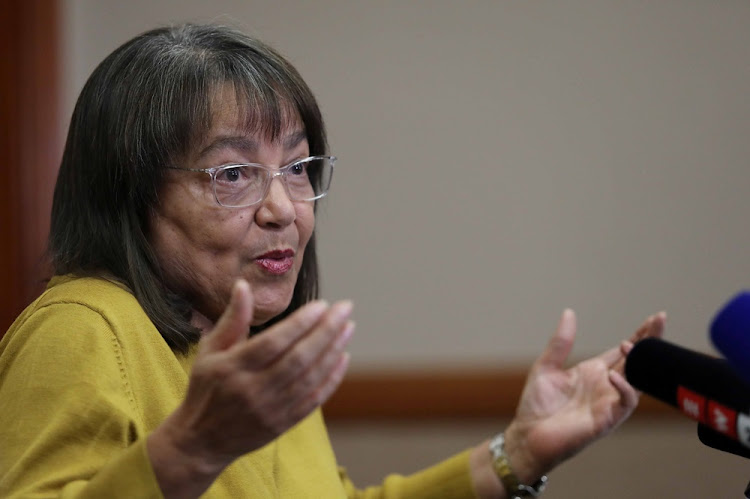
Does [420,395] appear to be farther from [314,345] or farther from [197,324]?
[314,345]

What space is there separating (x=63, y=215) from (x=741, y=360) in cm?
101

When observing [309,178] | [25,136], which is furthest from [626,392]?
[25,136]

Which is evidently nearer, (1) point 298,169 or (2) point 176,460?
(2) point 176,460

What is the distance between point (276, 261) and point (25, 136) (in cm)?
170

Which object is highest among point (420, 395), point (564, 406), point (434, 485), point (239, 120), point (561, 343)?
point (239, 120)

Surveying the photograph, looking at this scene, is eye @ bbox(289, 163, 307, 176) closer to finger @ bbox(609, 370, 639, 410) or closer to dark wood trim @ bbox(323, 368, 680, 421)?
finger @ bbox(609, 370, 639, 410)

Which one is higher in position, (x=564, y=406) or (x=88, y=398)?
(x=88, y=398)

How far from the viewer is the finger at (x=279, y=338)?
859 millimetres

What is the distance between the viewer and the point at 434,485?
5.46ft

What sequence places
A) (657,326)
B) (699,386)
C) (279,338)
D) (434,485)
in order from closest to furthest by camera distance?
(279,338)
(699,386)
(657,326)
(434,485)

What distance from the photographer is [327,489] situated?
4.77 feet

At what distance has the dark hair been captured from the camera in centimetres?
131

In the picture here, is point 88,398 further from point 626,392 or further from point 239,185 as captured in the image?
point 626,392

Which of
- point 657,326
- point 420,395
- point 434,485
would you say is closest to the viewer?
point 657,326
